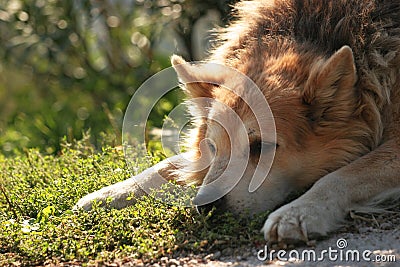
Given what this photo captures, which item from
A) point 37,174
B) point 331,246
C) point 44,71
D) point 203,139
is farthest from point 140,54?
point 331,246

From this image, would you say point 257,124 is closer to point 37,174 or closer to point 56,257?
point 56,257

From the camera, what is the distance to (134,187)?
4.51 metres

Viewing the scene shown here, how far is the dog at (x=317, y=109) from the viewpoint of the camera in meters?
3.93

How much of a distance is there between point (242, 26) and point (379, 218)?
171 centimetres

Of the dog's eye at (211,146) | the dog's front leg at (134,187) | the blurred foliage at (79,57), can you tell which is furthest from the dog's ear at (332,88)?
the blurred foliage at (79,57)

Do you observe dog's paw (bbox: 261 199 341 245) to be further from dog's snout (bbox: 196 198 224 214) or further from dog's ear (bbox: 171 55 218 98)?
dog's ear (bbox: 171 55 218 98)

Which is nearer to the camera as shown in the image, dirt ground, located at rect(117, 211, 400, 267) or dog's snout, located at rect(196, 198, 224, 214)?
dirt ground, located at rect(117, 211, 400, 267)

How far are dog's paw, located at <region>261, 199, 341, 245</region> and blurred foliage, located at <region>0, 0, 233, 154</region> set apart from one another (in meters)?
3.63

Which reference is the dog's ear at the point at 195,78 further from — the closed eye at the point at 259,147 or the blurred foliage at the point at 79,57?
the blurred foliage at the point at 79,57

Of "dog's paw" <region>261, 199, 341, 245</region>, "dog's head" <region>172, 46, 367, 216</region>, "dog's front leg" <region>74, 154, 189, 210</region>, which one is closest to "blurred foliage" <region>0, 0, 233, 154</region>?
"dog's front leg" <region>74, 154, 189, 210</region>

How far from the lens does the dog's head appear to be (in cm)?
396

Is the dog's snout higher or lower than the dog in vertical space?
lower

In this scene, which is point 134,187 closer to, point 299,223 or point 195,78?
point 195,78

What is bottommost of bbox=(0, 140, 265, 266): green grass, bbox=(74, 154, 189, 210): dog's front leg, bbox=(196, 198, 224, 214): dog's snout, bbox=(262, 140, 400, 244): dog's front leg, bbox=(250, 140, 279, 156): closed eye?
bbox=(74, 154, 189, 210): dog's front leg
